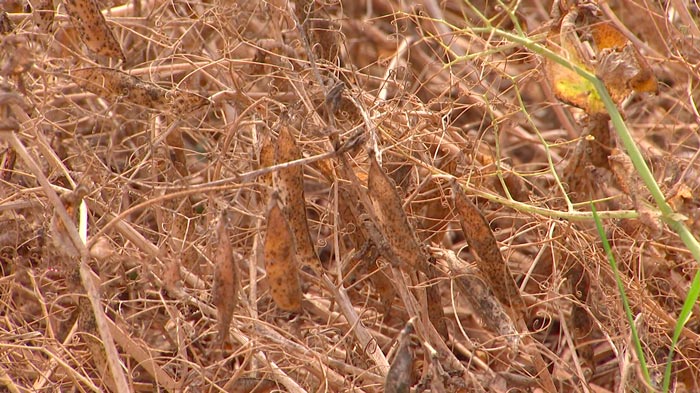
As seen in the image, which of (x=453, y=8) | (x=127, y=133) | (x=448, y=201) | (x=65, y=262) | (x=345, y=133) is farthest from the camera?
(x=453, y=8)

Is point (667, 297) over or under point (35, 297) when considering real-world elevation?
under

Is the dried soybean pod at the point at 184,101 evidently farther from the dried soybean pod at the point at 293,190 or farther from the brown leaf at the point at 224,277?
the brown leaf at the point at 224,277

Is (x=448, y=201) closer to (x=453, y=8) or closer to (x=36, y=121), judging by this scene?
(x=36, y=121)

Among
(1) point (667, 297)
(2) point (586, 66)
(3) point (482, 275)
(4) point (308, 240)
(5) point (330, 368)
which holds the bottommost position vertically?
(1) point (667, 297)

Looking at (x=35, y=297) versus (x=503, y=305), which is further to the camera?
(x=35, y=297)

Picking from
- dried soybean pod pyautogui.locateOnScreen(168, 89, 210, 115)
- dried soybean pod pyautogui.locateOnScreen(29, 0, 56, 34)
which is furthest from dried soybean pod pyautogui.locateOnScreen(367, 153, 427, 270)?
dried soybean pod pyautogui.locateOnScreen(29, 0, 56, 34)

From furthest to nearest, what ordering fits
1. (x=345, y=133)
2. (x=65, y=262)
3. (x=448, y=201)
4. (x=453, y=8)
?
(x=453, y=8), (x=448, y=201), (x=345, y=133), (x=65, y=262)

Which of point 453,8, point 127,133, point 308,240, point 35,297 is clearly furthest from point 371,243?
point 453,8
